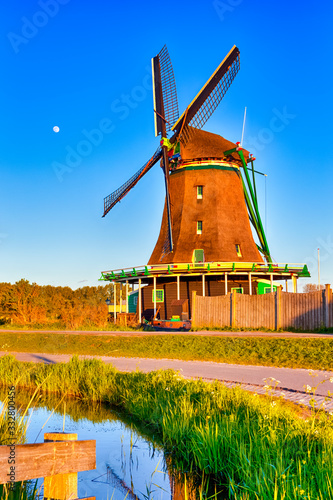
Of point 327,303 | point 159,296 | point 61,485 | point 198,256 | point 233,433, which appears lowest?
point 233,433

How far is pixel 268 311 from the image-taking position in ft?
77.7

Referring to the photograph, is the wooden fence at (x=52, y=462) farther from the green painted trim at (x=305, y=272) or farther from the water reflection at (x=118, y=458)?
the green painted trim at (x=305, y=272)

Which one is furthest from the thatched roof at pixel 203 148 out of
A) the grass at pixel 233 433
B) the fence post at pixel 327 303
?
the grass at pixel 233 433

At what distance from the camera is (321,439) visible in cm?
553

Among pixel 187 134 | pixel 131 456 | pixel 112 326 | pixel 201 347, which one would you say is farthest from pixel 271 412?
pixel 187 134

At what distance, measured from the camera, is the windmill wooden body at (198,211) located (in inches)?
1284

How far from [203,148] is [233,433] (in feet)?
101

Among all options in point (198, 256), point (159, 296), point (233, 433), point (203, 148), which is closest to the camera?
point (233, 433)

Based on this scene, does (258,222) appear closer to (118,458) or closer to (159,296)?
(159,296)

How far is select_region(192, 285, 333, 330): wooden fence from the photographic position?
72.3 ft

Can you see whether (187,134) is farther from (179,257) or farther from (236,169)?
(179,257)

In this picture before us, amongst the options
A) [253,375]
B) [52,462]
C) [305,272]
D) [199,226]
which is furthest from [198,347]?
[199,226]

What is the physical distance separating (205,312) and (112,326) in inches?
282

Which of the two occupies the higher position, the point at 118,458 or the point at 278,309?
the point at 278,309
